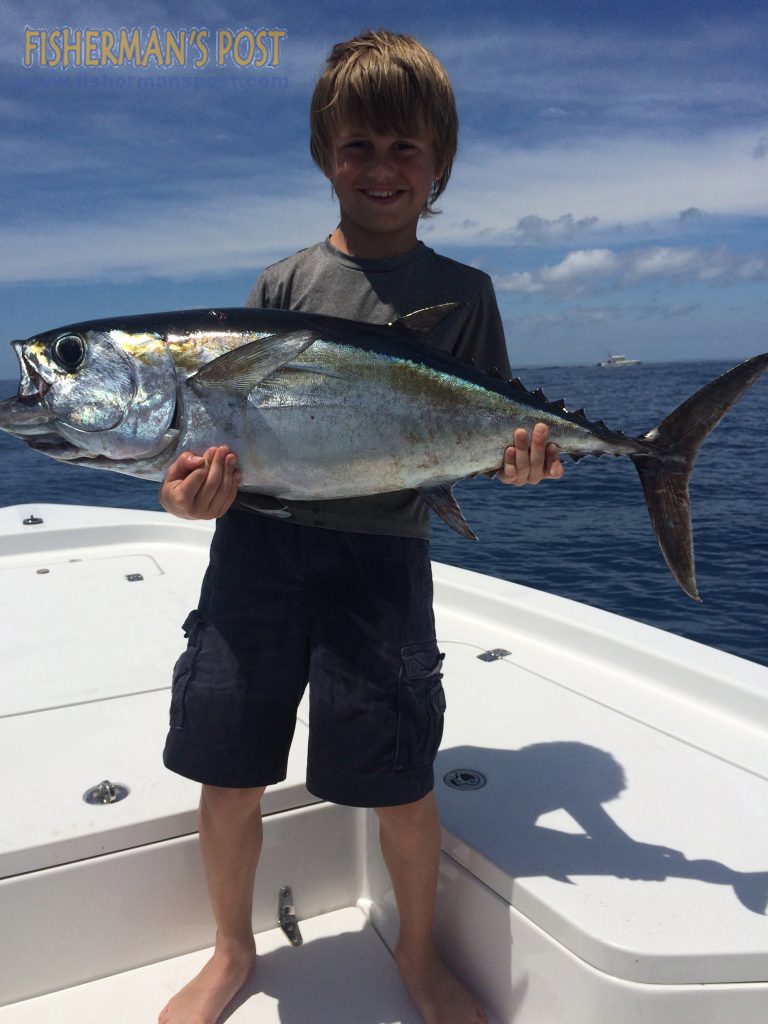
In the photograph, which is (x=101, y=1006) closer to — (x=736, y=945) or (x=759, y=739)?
(x=736, y=945)

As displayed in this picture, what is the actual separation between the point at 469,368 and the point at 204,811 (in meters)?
1.13

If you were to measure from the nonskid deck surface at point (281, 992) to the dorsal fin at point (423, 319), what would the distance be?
4.86 ft

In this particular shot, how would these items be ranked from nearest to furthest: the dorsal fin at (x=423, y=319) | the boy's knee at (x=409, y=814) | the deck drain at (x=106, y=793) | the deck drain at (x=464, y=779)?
the dorsal fin at (x=423, y=319) → the boy's knee at (x=409, y=814) → the deck drain at (x=106, y=793) → the deck drain at (x=464, y=779)

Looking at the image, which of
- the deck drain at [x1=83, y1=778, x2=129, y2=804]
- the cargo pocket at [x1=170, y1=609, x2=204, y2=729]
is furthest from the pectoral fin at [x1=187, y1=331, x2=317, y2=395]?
the deck drain at [x1=83, y1=778, x2=129, y2=804]

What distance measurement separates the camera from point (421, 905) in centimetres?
186

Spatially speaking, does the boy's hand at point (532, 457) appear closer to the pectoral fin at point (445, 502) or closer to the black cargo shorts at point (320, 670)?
the pectoral fin at point (445, 502)

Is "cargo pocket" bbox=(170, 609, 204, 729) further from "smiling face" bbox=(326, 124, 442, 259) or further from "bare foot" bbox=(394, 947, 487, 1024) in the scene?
"smiling face" bbox=(326, 124, 442, 259)

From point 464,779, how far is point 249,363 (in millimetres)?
1220

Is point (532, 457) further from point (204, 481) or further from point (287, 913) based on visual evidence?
point (287, 913)

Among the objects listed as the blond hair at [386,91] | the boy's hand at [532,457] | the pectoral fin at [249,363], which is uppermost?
the blond hair at [386,91]

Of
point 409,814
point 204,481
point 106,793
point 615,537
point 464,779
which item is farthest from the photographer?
point 615,537

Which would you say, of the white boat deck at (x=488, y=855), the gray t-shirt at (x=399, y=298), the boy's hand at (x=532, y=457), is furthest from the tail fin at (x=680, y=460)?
the white boat deck at (x=488, y=855)

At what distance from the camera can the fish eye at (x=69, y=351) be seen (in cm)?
161

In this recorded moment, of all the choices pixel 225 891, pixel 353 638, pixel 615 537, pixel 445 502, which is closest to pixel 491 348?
pixel 445 502
